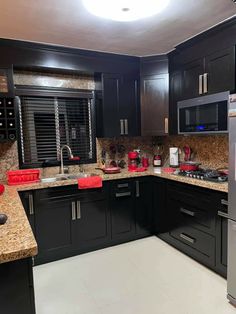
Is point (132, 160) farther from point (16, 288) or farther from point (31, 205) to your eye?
point (16, 288)

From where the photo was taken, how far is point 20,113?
304cm

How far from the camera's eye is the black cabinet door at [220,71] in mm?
2373

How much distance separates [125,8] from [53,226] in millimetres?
→ 2246

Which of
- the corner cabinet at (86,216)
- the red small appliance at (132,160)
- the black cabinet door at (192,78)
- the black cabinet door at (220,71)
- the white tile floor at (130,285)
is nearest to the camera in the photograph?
the white tile floor at (130,285)

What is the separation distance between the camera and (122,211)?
122 inches

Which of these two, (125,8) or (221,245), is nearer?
(125,8)

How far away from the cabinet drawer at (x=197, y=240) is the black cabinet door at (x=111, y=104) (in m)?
1.50

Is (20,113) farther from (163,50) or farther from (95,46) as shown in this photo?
(163,50)

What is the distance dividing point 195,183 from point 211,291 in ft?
3.22

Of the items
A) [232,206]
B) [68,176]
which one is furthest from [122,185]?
[232,206]


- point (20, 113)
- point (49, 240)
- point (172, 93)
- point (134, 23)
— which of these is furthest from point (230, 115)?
point (20, 113)

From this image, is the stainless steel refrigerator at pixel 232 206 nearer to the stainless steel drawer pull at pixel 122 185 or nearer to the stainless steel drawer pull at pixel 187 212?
the stainless steel drawer pull at pixel 187 212

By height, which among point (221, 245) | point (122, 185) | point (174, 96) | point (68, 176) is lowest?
point (221, 245)

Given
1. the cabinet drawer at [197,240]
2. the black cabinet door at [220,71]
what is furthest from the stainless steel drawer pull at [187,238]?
the black cabinet door at [220,71]
